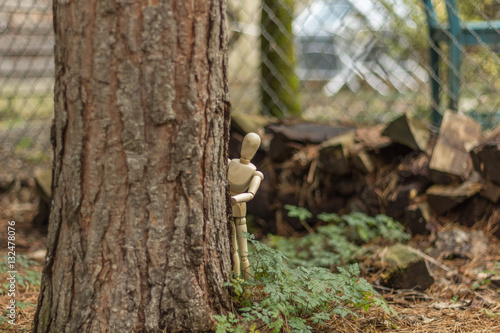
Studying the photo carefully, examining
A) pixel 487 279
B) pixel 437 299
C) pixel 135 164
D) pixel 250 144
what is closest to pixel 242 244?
pixel 250 144

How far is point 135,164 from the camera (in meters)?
1.53

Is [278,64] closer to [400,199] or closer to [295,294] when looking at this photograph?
[400,199]

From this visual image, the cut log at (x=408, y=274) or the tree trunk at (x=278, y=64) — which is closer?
the cut log at (x=408, y=274)

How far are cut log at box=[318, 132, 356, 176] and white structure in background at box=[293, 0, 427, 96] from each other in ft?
2.66

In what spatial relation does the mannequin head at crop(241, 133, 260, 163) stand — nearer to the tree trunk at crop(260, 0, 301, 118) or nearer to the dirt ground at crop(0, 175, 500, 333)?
the dirt ground at crop(0, 175, 500, 333)

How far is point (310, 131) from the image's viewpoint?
3490 millimetres

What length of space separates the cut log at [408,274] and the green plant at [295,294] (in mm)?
494

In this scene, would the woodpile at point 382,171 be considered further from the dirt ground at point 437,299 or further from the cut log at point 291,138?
the dirt ground at point 437,299

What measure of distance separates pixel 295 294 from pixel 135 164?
765mm

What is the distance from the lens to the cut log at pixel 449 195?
288 cm

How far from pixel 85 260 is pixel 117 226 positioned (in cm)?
16

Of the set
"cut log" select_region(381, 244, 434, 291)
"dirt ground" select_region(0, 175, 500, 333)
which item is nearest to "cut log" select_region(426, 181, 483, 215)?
"dirt ground" select_region(0, 175, 500, 333)

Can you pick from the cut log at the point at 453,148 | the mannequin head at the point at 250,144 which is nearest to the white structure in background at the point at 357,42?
the cut log at the point at 453,148

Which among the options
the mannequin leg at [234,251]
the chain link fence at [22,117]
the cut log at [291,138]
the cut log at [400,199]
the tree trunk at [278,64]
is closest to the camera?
the mannequin leg at [234,251]
